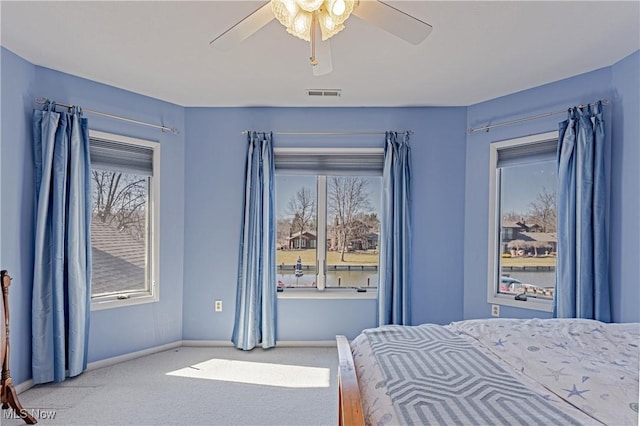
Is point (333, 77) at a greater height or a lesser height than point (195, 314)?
greater

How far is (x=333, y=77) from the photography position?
119 inches

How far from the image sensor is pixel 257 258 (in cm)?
364

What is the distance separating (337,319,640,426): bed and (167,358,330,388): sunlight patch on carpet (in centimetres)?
130

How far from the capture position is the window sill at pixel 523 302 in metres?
3.14

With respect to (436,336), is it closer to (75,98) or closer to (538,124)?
(538,124)

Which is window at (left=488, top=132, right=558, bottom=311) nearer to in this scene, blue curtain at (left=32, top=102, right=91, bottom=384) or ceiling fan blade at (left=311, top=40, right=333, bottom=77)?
ceiling fan blade at (left=311, top=40, right=333, bottom=77)

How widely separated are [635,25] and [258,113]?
3.05 m

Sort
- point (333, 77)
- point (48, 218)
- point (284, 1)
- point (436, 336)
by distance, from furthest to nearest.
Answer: point (333, 77)
point (48, 218)
point (436, 336)
point (284, 1)

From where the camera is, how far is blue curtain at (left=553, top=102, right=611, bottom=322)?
270 cm

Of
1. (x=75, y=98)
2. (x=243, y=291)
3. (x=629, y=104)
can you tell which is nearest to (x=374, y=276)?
(x=243, y=291)

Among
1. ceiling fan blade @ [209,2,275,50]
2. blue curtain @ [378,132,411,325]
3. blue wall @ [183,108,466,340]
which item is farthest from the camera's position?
blue wall @ [183,108,466,340]

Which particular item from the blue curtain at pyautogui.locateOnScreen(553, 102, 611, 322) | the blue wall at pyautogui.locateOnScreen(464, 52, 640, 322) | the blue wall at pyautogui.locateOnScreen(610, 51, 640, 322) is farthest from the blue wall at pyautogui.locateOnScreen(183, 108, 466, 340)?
the blue wall at pyautogui.locateOnScreen(610, 51, 640, 322)

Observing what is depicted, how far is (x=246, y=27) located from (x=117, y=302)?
2845mm

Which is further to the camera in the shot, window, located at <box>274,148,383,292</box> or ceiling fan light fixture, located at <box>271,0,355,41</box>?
window, located at <box>274,148,383,292</box>
